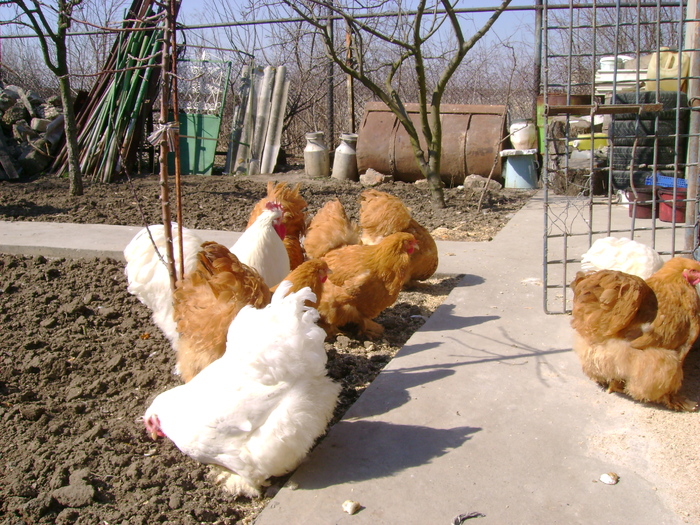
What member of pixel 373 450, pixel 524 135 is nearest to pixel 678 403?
pixel 373 450

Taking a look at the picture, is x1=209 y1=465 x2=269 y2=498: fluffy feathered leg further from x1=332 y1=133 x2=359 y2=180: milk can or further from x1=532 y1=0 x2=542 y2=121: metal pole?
x1=532 y1=0 x2=542 y2=121: metal pole

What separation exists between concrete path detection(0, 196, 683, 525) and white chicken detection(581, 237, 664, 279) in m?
0.53

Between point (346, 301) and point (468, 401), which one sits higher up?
point (346, 301)

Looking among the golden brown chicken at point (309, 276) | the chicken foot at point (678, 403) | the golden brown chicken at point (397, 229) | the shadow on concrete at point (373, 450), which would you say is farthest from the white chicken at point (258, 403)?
the golden brown chicken at point (397, 229)

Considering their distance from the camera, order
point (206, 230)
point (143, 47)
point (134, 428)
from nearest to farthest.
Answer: point (134, 428) < point (206, 230) < point (143, 47)

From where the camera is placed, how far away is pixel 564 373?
3.63m

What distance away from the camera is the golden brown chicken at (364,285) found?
4.34m

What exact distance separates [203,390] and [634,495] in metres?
1.94

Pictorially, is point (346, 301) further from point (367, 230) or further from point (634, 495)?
point (634, 495)

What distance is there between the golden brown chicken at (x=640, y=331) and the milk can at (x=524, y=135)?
785 cm

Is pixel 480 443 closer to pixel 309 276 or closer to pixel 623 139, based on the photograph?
pixel 309 276

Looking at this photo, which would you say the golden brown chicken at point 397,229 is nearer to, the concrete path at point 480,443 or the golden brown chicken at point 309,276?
the concrete path at point 480,443

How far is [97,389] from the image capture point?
3.65m

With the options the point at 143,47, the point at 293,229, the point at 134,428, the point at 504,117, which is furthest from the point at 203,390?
the point at 143,47
